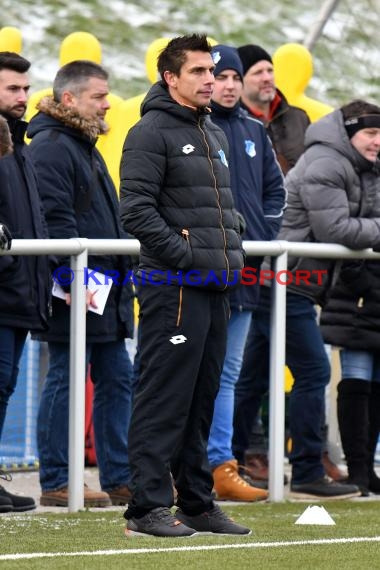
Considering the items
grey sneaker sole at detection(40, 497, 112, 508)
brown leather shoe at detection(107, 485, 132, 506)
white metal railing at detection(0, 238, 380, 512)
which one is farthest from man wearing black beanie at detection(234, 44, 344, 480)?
grey sneaker sole at detection(40, 497, 112, 508)

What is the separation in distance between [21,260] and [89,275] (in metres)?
0.47

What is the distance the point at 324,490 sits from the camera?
10102mm

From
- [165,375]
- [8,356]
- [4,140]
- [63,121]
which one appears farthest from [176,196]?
[63,121]

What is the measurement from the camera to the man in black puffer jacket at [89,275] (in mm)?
9336

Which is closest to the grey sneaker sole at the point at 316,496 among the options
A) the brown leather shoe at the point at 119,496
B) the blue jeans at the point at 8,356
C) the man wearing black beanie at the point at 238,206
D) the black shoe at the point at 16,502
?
the man wearing black beanie at the point at 238,206

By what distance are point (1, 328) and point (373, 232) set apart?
223 cm

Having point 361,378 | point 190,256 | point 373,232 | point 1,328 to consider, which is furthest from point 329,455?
point 190,256

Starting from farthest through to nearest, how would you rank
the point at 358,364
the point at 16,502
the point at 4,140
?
the point at 358,364 < the point at 16,502 < the point at 4,140

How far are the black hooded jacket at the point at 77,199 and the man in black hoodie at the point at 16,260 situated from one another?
27 centimetres

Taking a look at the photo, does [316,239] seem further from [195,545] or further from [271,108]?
[195,545]

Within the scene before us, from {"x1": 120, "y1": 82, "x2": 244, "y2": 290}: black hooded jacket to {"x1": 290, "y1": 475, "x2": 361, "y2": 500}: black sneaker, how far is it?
249 centimetres

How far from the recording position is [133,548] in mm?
7504

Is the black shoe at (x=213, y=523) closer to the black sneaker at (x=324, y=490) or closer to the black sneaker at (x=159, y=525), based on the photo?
the black sneaker at (x=159, y=525)

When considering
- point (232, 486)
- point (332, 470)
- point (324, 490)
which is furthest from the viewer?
point (332, 470)
